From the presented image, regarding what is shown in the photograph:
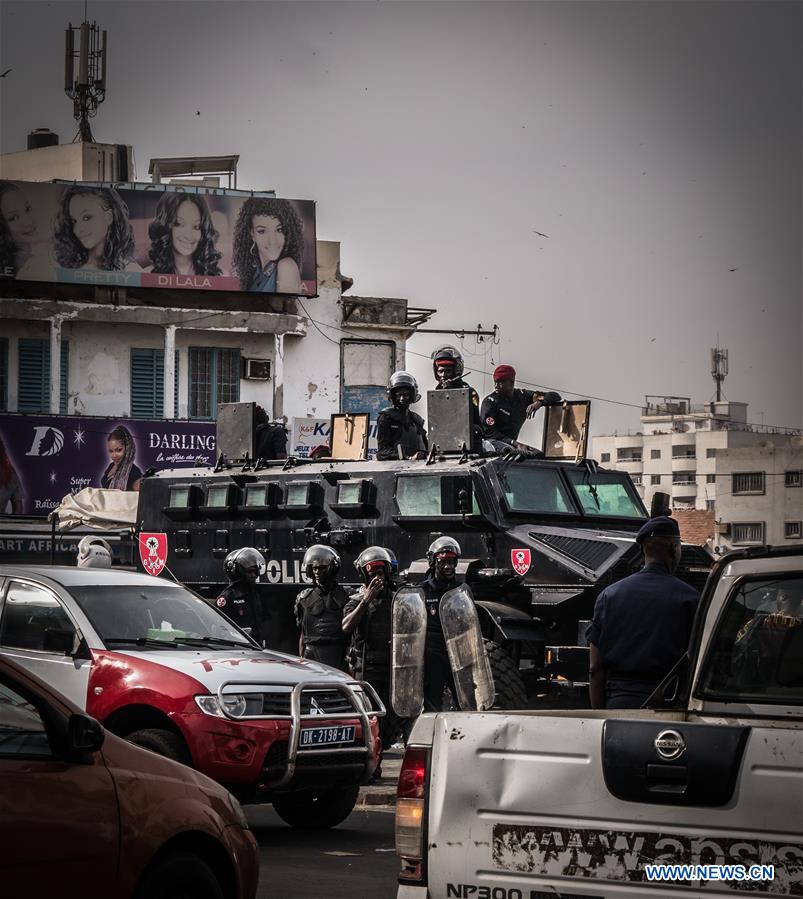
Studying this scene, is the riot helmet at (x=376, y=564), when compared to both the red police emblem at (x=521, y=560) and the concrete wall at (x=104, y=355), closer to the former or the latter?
the red police emblem at (x=521, y=560)

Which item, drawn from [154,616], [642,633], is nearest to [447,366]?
[154,616]

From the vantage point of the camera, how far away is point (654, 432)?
127m

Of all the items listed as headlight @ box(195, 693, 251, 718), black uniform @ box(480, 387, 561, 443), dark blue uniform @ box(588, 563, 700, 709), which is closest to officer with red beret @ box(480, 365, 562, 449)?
black uniform @ box(480, 387, 561, 443)

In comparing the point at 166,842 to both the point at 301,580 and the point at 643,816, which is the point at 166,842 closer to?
the point at 643,816

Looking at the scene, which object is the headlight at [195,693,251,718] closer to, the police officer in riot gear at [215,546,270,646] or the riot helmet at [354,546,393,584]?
the riot helmet at [354,546,393,584]

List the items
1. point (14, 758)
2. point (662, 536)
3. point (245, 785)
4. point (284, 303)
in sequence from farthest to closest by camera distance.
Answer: point (284, 303) → point (245, 785) → point (662, 536) → point (14, 758)

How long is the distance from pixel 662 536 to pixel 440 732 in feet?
9.14

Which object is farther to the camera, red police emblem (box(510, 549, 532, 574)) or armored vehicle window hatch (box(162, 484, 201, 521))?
armored vehicle window hatch (box(162, 484, 201, 521))

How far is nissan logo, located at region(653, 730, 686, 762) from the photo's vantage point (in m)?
4.36

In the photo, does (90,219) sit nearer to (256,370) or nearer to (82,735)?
(256,370)

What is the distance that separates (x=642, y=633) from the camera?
276 inches

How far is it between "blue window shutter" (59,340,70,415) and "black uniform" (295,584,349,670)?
2499cm

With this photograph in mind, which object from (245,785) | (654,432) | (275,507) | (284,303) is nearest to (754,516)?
(654,432)

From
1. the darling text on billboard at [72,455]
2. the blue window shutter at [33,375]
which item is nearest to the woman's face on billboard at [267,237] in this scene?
the darling text on billboard at [72,455]
